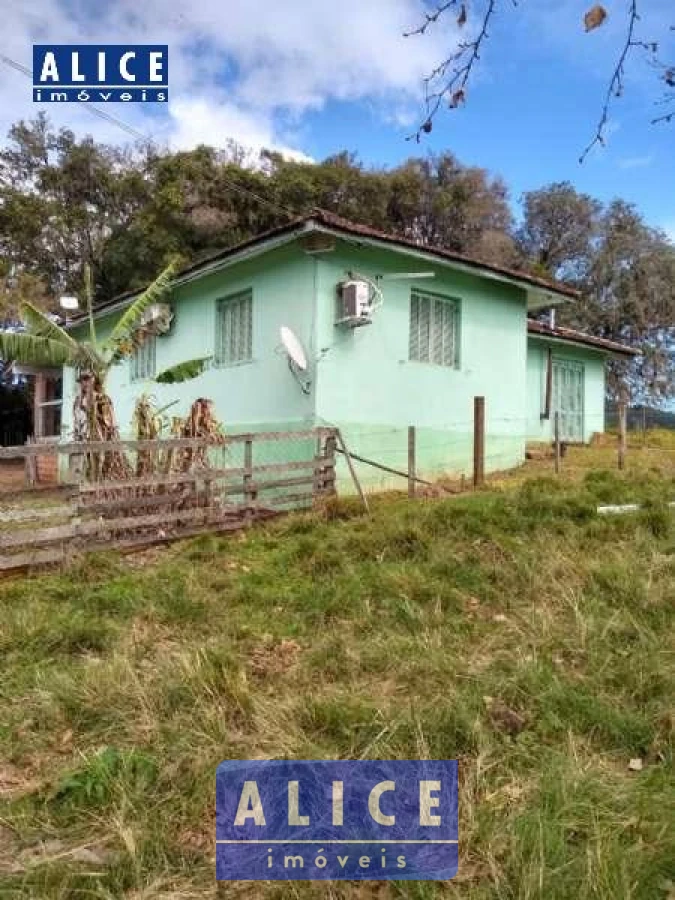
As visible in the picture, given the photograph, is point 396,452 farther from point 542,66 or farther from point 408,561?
point 542,66

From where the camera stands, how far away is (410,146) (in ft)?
9.87

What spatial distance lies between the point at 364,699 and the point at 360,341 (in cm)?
834

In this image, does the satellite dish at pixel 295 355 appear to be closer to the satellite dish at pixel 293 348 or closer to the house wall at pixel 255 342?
the satellite dish at pixel 293 348

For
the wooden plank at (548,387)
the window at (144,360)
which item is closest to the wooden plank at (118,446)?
the window at (144,360)

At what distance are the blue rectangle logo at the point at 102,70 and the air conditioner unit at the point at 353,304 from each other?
3.77 metres

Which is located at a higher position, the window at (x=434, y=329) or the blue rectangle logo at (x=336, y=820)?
the window at (x=434, y=329)

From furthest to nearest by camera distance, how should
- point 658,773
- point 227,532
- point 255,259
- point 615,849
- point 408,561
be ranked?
point 255,259, point 227,532, point 408,561, point 658,773, point 615,849

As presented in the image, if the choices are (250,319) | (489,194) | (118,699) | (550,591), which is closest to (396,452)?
(250,319)

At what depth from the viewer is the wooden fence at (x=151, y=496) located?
6.86 m

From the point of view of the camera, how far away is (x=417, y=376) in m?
12.0

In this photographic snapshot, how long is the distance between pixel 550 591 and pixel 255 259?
870 cm

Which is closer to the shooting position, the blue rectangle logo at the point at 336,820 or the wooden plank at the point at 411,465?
the blue rectangle logo at the point at 336,820

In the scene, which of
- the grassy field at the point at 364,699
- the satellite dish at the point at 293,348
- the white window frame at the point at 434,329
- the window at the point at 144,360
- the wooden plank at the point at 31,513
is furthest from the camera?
the window at the point at 144,360

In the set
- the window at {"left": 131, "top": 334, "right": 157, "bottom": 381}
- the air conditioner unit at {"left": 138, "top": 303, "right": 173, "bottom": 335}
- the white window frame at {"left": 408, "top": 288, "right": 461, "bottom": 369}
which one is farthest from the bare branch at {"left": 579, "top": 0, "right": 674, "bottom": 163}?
the window at {"left": 131, "top": 334, "right": 157, "bottom": 381}
